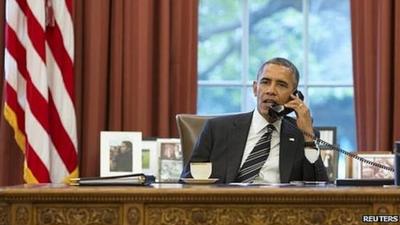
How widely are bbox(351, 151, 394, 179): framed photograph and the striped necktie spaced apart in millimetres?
797

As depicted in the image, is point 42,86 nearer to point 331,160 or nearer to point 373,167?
point 331,160

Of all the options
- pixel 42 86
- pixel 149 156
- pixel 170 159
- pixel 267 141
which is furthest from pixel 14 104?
pixel 267 141

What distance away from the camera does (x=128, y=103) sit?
4.37 m

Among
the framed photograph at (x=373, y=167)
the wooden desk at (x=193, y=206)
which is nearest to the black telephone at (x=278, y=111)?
the framed photograph at (x=373, y=167)

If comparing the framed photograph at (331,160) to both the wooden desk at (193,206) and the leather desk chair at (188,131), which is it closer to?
the leather desk chair at (188,131)

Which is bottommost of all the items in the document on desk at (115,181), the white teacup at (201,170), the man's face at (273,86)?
the document on desk at (115,181)

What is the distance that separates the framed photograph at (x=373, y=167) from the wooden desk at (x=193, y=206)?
1770mm

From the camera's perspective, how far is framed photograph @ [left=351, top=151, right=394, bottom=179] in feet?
13.3

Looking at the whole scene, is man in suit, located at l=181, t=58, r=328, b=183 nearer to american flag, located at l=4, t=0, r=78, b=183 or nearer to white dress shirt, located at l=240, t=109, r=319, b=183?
white dress shirt, located at l=240, t=109, r=319, b=183

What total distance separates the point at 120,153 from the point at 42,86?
0.58m

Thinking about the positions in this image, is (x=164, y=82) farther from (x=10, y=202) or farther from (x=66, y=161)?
(x=10, y=202)

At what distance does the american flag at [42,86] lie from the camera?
4.04 meters

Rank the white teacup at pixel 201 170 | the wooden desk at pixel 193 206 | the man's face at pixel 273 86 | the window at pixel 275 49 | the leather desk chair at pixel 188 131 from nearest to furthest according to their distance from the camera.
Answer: the wooden desk at pixel 193 206 → the white teacup at pixel 201 170 → the man's face at pixel 273 86 → the leather desk chair at pixel 188 131 → the window at pixel 275 49

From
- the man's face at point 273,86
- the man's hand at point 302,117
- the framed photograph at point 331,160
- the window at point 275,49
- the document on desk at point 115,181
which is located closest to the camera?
the document on desk at point 115,181
